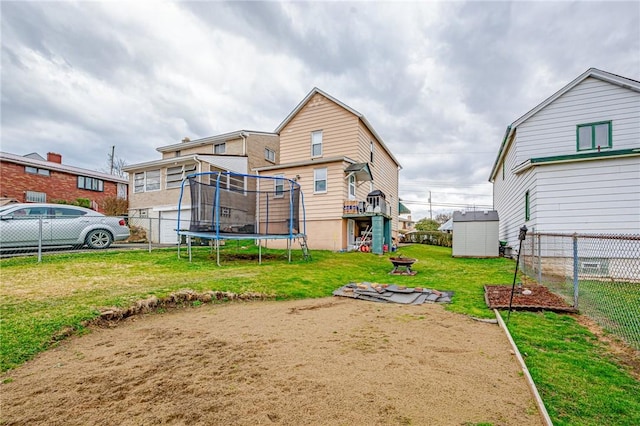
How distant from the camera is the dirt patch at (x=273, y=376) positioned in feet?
7.45

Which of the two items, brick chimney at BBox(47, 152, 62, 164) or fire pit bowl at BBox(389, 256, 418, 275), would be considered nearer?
fire pit bowl at BBox(389, 256, 418, 275)

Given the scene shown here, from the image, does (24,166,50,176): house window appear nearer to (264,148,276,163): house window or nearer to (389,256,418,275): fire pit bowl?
(264,148,276,163): house window

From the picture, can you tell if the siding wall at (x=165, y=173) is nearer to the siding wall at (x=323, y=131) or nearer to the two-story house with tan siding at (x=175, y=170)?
the two-story house with tan siding at (x=175, y=170)

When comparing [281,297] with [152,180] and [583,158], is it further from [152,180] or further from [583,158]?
[152,180]

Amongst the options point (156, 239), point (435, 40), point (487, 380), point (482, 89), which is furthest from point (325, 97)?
point (487, 380)

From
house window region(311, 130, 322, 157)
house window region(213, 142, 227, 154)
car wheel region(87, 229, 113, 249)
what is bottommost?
car wheel region(87, 229, 113, 249)

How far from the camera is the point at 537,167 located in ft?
33.7

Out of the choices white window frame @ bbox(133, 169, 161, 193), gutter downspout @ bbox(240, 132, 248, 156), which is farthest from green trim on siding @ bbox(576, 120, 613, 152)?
white window frame @ bbox(133, 169, 161, 193)

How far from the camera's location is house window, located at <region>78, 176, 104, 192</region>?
25.8m

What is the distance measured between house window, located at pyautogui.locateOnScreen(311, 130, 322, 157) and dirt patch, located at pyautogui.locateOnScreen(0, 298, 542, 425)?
547 inches

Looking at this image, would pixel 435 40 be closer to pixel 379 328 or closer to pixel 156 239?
pixel 379 328

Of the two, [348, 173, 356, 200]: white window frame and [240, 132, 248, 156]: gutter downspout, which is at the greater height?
[240, 132, 248, 156]: gutter downspout

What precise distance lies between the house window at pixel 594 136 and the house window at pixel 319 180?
10824 mm

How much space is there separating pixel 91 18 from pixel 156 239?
12487mm
